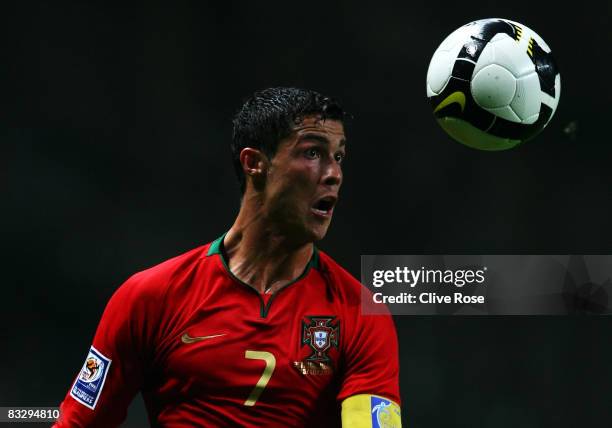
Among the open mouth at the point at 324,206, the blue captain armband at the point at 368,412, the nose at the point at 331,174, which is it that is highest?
the nose at the point at 331,174

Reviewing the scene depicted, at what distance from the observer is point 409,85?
723cm

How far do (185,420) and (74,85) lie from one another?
415 centimetres

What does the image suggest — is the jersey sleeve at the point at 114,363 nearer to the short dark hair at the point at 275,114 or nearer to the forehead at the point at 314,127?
the short dark hair at the point at 275,114

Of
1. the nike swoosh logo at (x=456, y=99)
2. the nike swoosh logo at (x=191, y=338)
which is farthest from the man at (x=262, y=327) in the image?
the nike swoosh logo at (x=456, y=99)

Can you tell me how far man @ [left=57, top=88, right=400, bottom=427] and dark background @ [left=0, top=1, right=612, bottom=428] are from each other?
3277mm

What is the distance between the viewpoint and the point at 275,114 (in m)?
3.63

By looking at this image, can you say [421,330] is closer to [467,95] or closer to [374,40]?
[374,40]

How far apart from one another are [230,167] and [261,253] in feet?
11.7

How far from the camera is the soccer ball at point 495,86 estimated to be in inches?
166

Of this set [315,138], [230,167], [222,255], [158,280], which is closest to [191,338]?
[158,280]

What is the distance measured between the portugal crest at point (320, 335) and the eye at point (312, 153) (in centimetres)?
59

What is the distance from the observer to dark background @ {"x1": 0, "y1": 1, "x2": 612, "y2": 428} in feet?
22.6

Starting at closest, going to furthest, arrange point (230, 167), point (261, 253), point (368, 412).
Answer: point (368, 412), point (261, 253), point (230, 167)

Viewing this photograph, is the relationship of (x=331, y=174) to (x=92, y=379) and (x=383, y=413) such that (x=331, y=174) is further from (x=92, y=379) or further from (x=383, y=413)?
(x=92, y=379)
